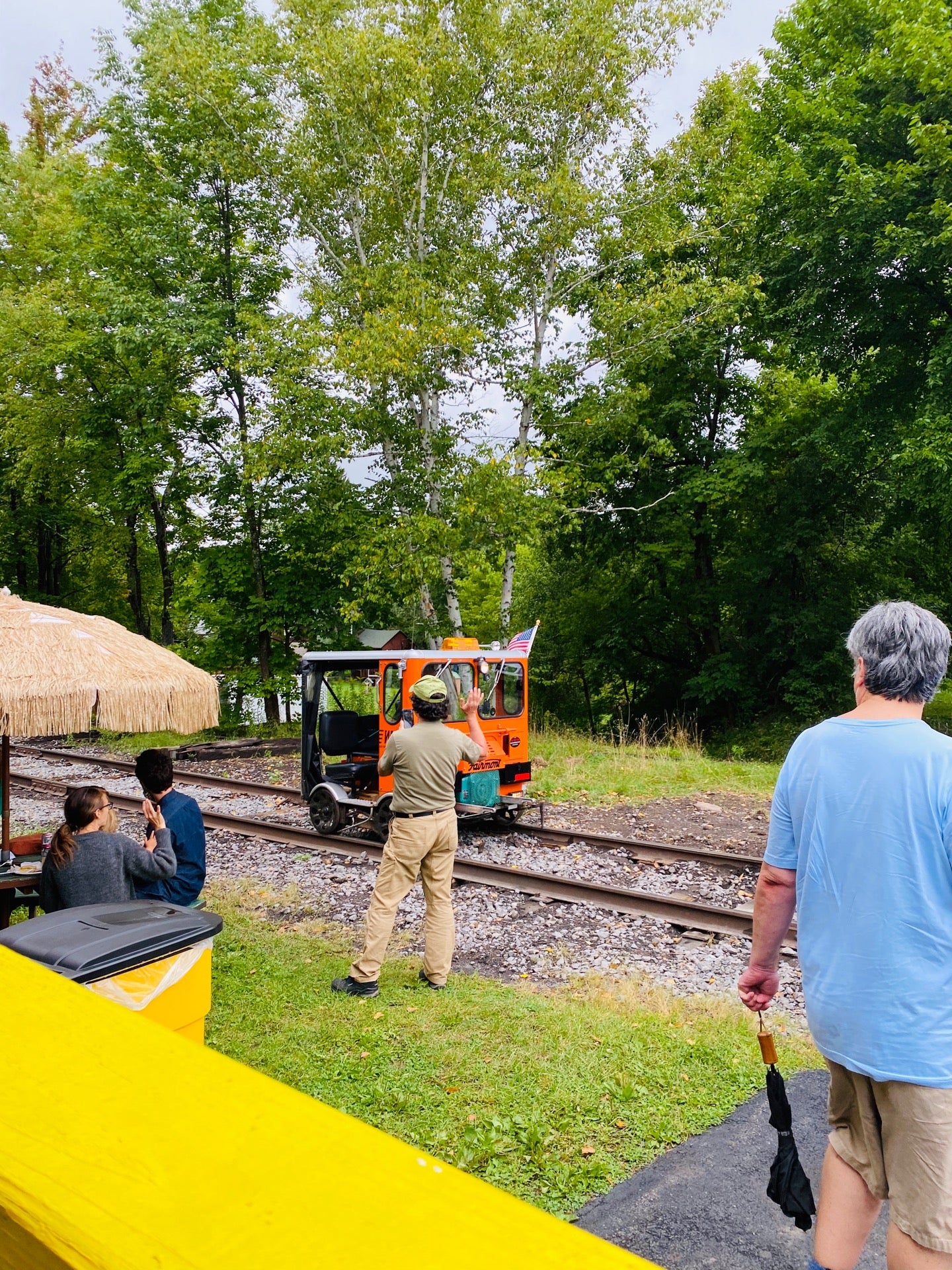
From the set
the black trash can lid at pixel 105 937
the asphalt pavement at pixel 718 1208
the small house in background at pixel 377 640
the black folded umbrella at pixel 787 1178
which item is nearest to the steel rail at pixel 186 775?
the black trash can lid at pixel 105 937

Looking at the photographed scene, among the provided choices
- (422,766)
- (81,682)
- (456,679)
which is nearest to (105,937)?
(81,682)

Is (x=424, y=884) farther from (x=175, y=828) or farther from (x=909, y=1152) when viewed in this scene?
(x=909, y=1152)

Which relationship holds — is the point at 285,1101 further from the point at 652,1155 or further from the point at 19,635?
the point at 19,635

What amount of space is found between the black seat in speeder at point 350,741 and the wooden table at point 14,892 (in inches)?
217

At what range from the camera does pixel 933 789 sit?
2.47m

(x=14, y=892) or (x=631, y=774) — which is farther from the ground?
(x=14, y=892)

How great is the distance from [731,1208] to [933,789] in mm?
2386

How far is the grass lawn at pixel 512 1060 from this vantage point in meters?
4.19

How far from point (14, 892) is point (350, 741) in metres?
6.29

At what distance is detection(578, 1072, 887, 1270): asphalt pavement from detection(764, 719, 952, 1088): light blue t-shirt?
1429mm

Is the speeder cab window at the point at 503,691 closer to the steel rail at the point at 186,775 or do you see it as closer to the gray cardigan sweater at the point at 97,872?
the steel rail at the point at 186,775

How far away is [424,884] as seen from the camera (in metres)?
6.25

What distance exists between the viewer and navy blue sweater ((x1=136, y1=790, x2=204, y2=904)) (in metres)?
5.85

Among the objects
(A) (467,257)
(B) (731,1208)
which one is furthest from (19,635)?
(A) (467,257)
